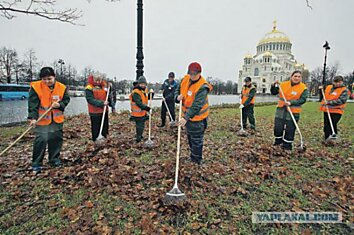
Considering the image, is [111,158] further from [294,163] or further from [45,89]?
[294,163]

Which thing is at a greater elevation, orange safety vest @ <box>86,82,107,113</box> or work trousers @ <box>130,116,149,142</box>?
orange safety vest @ <box>86,82,107,113</box>

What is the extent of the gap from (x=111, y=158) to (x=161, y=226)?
239 cm

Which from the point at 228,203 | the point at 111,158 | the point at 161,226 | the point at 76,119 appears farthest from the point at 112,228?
the point at 76,119

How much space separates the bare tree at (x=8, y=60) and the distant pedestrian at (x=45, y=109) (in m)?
59.1

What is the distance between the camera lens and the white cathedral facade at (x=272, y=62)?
94250mm

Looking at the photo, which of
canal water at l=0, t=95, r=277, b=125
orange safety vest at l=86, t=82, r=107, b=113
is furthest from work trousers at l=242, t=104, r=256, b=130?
canal water at l=0, t=95, r=277, b=125

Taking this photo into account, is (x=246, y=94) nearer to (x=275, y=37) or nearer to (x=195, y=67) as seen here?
(x=195, y=67)

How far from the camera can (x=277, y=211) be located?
3342 millimetres

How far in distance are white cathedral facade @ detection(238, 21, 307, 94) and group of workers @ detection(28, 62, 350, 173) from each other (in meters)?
92.4

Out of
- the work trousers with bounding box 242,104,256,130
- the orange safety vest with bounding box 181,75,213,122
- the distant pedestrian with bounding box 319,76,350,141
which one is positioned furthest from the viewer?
the work trousers with bounding box 242,104,256,130

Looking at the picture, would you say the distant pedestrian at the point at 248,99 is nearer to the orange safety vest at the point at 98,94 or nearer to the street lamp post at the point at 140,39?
the street lamp post at the point at 140,39

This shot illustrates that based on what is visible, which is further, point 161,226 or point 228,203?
point 228,203

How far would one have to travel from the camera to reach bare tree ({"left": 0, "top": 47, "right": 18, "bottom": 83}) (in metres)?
52.4

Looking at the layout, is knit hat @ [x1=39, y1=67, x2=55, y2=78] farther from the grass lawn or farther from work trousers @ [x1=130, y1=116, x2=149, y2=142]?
work trousers @ [x1=130, y1=116, x2=149, y2=142]
